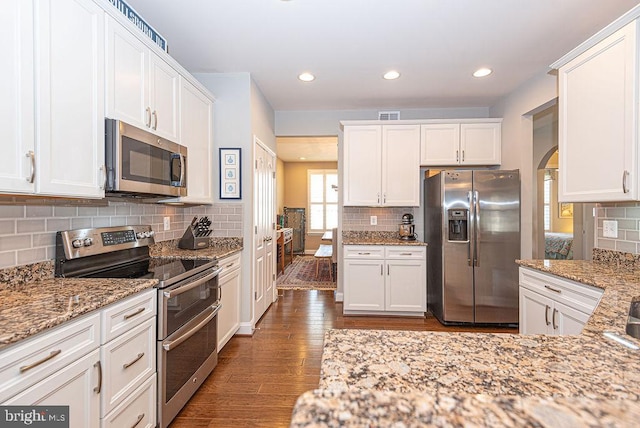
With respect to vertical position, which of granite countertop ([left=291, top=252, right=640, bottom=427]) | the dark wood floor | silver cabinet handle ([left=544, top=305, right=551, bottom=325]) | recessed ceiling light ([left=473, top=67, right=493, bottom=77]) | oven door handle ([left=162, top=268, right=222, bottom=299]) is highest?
recessed ceiling light ([left=473, top=67, right=493, bottom=77])

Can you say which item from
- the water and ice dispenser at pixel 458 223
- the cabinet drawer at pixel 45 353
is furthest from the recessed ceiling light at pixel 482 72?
the cabinet drawer at pixel 45 353

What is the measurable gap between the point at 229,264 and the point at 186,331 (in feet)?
3.04

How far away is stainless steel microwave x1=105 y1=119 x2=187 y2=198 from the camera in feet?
5.52

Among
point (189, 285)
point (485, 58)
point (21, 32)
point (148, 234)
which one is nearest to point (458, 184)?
point (485, 58)

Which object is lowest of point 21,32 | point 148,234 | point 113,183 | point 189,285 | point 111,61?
point 189,285

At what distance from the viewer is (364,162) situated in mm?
3834

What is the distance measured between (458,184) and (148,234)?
10.2ft

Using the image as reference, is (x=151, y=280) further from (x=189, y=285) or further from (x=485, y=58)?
(x=485, y=58)

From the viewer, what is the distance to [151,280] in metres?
1.61

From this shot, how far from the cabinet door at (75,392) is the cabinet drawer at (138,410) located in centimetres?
9

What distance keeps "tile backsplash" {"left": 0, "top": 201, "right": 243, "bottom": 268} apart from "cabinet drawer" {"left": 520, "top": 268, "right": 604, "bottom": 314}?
296 centimetres

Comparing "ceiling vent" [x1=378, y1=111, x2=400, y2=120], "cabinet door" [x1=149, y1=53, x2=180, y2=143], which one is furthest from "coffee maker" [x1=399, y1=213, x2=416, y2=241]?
"cabinet door" [x1=149, y1=53, x2=180, y2=143]

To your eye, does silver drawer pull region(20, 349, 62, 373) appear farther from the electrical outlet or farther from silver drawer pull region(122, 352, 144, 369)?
the electrical outlet

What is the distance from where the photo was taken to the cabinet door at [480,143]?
375 cm
